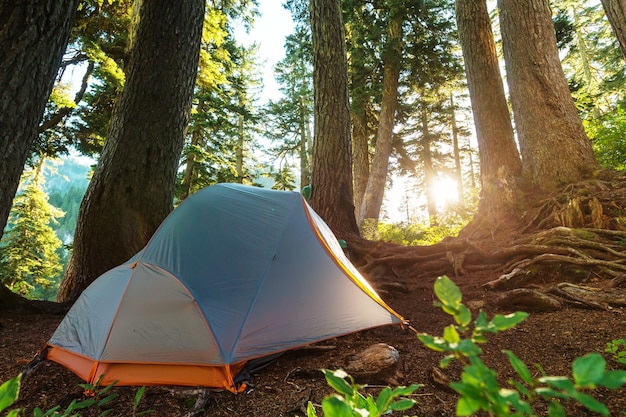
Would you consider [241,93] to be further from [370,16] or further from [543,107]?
[543,107]

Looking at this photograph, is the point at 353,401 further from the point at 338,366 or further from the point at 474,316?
the point at 474,316

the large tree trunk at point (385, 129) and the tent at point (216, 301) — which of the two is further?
the large tree trunk at point (385, 129)

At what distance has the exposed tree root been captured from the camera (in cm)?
288

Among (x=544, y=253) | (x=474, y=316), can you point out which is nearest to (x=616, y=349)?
(x=474, y=316)

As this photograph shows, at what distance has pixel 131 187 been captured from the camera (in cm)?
359

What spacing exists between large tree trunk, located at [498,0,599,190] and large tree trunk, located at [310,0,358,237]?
108 inches

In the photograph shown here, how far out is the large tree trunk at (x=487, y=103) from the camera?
517 centimetres

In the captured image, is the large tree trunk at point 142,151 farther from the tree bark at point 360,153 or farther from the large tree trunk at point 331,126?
the tree bark at point 360,153

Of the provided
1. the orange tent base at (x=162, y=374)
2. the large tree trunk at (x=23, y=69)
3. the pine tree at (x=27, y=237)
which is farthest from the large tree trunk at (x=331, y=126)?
the pine tree at (x=27, y=237)

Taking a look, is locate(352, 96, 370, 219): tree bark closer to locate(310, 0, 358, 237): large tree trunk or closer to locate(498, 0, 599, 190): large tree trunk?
locate(310, 0, 358, 237): large tree trunk

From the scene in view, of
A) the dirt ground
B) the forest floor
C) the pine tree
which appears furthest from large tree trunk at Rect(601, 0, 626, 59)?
the pine tree

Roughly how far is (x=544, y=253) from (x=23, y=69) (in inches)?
190

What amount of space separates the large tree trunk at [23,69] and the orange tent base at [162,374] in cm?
107

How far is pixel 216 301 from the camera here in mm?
2156
